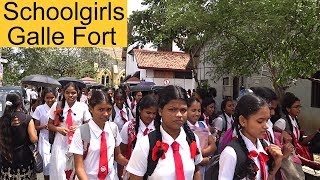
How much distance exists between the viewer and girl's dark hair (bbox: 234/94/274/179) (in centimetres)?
287

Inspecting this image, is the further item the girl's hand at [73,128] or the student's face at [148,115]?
the girl's hand at [73,128]

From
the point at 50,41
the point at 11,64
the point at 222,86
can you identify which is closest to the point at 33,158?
the point at 50,41

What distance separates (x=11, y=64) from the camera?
32.9 meters

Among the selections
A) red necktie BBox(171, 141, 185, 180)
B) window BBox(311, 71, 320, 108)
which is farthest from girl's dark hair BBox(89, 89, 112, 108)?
window BBox(311, 71, 320, 108)

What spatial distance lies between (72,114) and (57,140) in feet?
1.23

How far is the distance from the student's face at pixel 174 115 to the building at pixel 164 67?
31.9 meters

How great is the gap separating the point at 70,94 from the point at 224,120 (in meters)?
2.17

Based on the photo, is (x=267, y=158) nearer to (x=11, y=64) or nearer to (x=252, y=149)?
(x=252, y=149)

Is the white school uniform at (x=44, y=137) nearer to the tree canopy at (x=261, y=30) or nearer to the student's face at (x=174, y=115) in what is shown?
the tree canopy at (x=261, y=30)

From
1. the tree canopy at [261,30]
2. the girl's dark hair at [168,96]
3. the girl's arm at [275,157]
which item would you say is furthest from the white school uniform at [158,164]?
the tree canopy at [261,30]

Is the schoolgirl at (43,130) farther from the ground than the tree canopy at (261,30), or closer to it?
closer to it

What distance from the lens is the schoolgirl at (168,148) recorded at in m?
2.98

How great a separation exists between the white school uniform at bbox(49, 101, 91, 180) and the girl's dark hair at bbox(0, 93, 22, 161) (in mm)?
713

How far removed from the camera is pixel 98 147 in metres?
3.96
